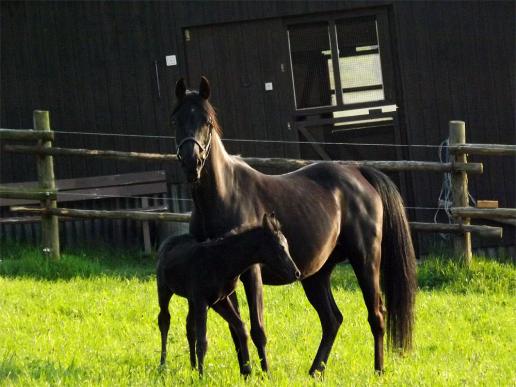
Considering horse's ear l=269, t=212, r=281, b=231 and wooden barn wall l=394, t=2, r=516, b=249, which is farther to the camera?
wooden barn wall l=394, t=2, r=516, b=249

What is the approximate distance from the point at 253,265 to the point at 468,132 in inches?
355

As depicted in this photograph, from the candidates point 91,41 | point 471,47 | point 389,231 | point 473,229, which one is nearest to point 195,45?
point 91,41

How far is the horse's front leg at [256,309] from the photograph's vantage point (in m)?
7.68

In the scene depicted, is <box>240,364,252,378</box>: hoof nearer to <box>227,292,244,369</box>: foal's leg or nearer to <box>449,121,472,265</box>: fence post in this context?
<box>227,292,244,369</box>: foal's leg

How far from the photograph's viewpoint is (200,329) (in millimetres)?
7441

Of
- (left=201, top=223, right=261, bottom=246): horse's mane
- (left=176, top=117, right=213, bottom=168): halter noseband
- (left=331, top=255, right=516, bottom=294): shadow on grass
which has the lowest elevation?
(left=331, top=255, right=516, bottom=294): shadow on grass

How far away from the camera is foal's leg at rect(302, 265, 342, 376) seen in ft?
27.9

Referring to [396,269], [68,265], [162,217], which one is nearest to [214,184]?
[396,269]

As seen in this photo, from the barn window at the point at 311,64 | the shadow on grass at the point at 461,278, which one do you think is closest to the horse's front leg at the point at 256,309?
the shadow on grass at the point at 461,278

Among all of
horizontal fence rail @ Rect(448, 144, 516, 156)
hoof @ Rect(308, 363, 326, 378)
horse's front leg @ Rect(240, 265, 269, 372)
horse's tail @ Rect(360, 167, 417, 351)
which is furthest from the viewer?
horizontal fence rail @ Rect(448, 144, 516, 156)

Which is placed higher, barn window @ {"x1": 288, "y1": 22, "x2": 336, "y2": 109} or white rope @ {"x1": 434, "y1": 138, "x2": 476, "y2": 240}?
barn window @ {"x1": 288, "y1": 22, "x2": 336, "y2": 109}

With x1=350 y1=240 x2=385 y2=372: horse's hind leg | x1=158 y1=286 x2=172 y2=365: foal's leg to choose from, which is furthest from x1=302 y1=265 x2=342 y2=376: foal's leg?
x1=158 y1=286 x2=172 y2=365: foal's leg

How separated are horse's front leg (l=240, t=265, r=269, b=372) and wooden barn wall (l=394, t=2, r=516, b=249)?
8501mm

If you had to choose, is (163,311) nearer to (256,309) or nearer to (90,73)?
(256,309)
